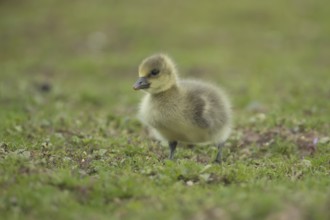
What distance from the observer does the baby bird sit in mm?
7410

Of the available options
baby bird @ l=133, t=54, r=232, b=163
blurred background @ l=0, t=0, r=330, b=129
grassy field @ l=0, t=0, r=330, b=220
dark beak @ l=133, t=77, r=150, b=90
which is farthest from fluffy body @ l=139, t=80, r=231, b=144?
blurred background @ l=0, t=0, r=330, b=129

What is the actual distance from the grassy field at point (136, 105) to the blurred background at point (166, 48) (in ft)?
0.16

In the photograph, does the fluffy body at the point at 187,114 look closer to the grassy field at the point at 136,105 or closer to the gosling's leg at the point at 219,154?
the gosling's leg at the point at 219,154

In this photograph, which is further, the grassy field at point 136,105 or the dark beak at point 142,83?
the dark beak at point 142,83

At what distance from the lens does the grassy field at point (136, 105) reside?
18.3 ft

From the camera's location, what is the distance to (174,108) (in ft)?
24.3

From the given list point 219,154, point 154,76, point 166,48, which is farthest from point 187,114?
point 166,48

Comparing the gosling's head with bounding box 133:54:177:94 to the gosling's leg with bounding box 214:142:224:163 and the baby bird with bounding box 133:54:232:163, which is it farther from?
the gosling's leg with bounding box 214:142:224:163

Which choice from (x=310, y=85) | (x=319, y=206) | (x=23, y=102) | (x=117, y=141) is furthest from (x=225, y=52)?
(x=319, y=206)

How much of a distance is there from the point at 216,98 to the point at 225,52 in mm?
9873

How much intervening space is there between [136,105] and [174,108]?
4.61 metres

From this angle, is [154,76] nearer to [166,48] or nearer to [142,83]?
[142,83]

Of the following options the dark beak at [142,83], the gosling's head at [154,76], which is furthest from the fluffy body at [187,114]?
the dark beak at [142,83]

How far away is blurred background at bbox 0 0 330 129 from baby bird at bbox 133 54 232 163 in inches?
124
